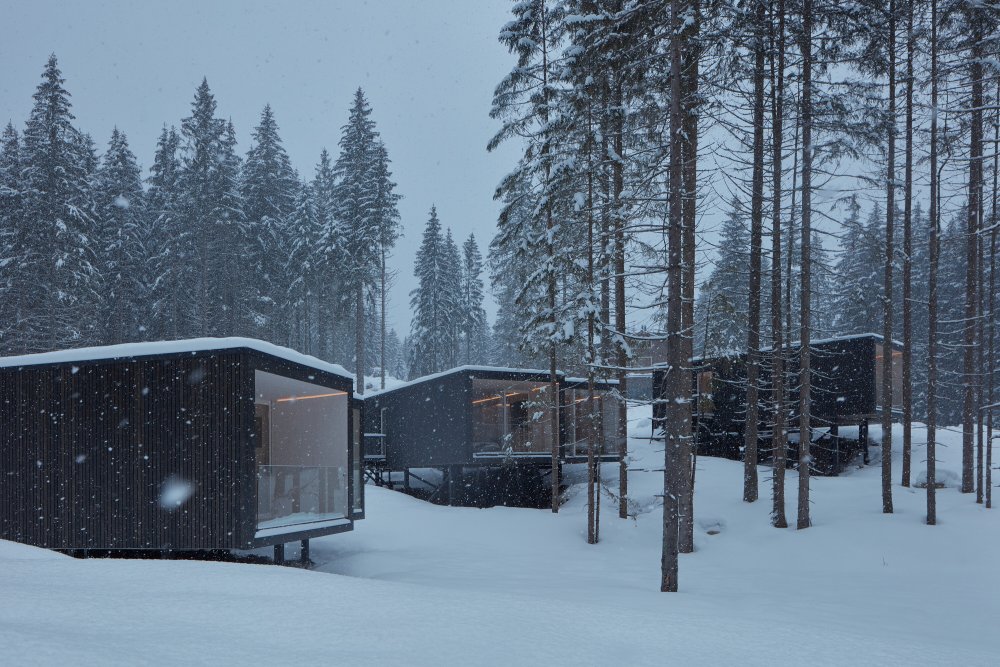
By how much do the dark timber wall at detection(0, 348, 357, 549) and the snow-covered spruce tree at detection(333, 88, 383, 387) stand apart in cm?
2102

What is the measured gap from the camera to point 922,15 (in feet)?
48.2

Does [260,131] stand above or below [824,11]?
above

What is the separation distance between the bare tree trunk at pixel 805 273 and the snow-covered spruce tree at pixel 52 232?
2555 cm

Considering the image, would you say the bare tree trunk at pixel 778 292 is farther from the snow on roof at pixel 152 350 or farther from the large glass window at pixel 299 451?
the snow on roof at pixel 152 350

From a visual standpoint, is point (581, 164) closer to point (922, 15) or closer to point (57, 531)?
point (922, 15)

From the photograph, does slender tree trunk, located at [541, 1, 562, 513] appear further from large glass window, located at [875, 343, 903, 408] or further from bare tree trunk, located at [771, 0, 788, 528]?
large glass window, located at [875, 343, 903, 408]

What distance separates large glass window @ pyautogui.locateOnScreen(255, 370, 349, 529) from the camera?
11.3 m

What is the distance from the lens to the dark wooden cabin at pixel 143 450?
1023 centimetres

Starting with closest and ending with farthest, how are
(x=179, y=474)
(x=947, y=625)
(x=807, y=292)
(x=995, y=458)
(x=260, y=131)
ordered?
(x=947, y=625) < (x=179, y=474) < (x=807, y=292) < (x=995, y=458) < (x=260, y=131)

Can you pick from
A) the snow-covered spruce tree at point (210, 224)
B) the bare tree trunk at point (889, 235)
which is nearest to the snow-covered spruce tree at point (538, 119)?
the bare tree trunk at point (889, 235)

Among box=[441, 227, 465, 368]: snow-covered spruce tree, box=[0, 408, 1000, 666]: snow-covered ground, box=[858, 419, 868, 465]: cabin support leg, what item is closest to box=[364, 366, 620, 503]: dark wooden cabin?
box=[0, 408, 1000, 666]: snow-covered ground

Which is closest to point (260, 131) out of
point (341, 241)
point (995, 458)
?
point (341, 241)

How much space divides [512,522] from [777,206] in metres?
9.52

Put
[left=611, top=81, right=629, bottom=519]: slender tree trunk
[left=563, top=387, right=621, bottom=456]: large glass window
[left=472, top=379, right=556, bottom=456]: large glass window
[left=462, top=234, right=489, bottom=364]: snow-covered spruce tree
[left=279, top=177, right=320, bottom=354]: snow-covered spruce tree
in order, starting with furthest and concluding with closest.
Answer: [left=462, top=234, right=489, bottom=364]: snow-covered spruce tree < [left=279, top=177, right=320, bottom=354]: snow-covered spruce tree < [left=563, top=387, right=621, bottom=456]: large glass window < [left=472, top=379, right=556, bottom=456]: large glass window < [left=611, top=81, right=629, bottom=519]: slender tree trunk
